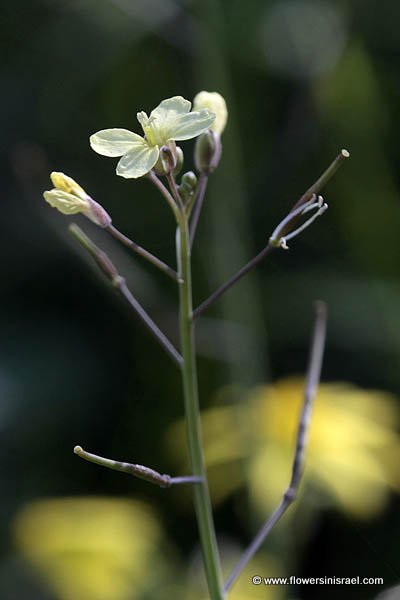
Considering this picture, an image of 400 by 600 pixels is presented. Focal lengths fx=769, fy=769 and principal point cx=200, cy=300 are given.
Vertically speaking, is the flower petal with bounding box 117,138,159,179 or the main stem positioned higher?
the flower petal with bounding box 117,138,159,179

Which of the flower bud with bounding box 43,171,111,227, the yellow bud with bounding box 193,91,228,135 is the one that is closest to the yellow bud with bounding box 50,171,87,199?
the flower bud with bounding box 43,171,111,227

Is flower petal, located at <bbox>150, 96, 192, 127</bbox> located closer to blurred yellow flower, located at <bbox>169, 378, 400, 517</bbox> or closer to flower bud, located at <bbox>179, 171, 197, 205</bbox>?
flower bud, located at <bbox>179, 171, 197, 205</bbox>

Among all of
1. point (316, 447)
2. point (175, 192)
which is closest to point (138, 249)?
point (175, 192)

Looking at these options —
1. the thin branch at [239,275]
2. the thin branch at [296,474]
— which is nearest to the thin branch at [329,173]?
the thin branch at [239,275]

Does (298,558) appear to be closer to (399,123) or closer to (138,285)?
(138,285)

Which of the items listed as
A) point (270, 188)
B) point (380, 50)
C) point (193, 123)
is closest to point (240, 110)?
point (270, 188)

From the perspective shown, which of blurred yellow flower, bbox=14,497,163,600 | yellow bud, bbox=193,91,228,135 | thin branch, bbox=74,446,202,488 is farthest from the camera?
blurred yellow flower, bbox=14,497,163,600

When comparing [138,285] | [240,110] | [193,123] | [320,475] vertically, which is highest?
[240,110]

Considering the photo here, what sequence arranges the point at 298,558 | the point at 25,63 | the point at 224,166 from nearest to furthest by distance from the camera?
the point at 298,558 < the point at 224,166 < the point at 25,63
